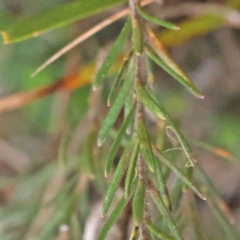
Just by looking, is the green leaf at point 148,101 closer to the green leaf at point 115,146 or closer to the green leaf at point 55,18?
the green leaf at point 115,146

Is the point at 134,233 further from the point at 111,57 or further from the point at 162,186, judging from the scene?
the point at 111,57

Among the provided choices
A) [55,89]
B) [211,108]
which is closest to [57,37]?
[55,89]

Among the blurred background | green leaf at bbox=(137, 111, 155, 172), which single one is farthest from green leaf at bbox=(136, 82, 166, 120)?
the blurred background

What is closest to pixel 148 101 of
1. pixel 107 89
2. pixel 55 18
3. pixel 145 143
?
pixel 145 143

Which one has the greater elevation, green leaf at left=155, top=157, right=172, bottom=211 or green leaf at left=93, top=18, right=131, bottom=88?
green leaf at left=93, top=18, right=131, bottom=88

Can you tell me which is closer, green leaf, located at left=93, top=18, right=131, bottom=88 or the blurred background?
green leaf, located at left=93, top=18, right=131, bottom=88

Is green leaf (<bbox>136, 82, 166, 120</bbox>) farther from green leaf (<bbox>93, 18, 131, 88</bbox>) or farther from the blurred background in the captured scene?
the blurred background
